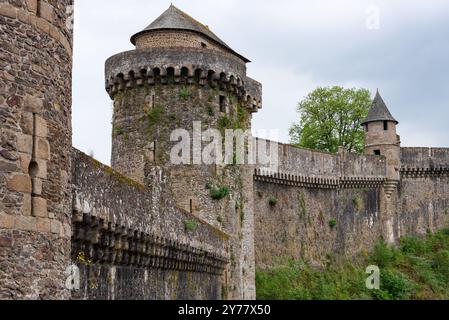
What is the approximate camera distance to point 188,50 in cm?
2739

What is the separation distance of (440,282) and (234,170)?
20.4 m

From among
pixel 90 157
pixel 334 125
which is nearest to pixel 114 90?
pixel 90 157

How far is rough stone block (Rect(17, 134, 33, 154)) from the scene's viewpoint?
10102 millimetres

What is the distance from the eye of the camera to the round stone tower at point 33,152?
32.5 feet

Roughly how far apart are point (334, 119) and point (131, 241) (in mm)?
42699

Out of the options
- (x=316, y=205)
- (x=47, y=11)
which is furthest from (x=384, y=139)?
(x=47, y=11)

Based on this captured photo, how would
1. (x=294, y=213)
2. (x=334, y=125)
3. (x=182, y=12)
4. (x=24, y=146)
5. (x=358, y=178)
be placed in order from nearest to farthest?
(x=24, y=146)
(x=182, y=12)
(x=294, y=213)
(x=358, y=178)
(x=334, y=125)

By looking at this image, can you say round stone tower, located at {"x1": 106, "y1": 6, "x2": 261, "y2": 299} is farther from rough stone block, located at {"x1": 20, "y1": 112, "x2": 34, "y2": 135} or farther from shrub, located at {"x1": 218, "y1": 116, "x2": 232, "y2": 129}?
rough stone block, located at {"x1": 20, "y1": 112, "x2": 34, "y2": 135}

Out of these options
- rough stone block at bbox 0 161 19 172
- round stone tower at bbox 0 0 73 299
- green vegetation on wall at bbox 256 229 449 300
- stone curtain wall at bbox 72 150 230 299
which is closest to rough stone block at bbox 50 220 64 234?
round stone tower at bbox 0 0 73 299

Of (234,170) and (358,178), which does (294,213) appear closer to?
(358,178)

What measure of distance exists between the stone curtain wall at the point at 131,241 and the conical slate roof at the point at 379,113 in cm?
2550

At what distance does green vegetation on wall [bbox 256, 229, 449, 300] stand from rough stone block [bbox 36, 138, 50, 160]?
22.4 m
